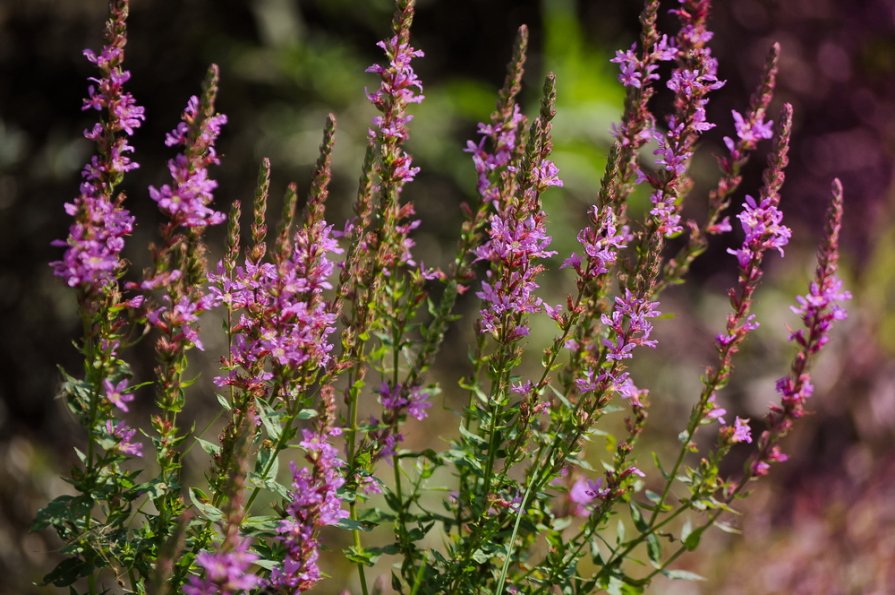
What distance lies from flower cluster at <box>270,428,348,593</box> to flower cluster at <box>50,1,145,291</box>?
0.47 meters

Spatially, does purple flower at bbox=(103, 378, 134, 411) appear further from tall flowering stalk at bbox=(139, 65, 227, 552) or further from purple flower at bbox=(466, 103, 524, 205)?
purple flower at bbox=(466, 103, 524, 205)

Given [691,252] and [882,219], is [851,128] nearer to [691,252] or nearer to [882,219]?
[882,219]

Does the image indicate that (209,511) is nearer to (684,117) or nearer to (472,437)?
(472,437)

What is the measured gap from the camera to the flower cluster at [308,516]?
1618mm

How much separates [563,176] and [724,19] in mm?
1698

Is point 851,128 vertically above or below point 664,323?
above

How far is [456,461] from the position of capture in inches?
75.8

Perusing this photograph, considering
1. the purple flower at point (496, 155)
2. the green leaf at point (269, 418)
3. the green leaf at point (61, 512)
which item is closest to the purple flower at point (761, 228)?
the purple flower at point (496, 155)

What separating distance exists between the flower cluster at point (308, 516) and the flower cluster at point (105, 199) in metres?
0.47

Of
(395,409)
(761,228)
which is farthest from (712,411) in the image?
(395,409)

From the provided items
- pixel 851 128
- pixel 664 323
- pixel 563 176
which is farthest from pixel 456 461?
pixel 851 128

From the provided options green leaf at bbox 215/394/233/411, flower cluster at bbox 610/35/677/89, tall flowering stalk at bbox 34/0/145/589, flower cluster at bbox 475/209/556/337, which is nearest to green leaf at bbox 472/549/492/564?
flower cluster at bbox 475/209/556/337

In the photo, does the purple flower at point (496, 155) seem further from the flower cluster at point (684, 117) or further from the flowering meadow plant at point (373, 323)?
the flower cluster at point (684, 117)

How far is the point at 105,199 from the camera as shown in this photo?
1.62 metres
